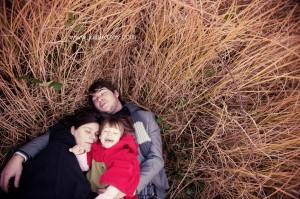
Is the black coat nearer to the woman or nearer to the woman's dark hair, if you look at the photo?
the woman

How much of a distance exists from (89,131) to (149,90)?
673 mm

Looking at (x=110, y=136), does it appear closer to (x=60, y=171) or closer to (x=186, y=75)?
(x=60, y=171)

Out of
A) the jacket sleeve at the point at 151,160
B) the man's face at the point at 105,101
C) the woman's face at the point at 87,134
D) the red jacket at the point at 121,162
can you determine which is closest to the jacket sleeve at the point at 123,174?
the red jacket at the point at 121,162

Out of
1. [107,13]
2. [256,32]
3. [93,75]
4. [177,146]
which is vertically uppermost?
[107,13]

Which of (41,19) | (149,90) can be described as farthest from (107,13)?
(149,90)

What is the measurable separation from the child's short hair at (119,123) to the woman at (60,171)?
95 millimetres

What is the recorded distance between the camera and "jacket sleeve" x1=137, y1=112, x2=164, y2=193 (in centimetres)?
192

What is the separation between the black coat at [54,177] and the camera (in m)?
1.70

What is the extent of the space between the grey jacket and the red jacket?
A: 0.38ft

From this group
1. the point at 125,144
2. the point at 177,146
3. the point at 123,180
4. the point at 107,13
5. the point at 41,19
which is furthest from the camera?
the point at 177,146

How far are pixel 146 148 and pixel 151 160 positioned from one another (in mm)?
102

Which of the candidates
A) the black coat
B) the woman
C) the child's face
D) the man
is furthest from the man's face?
the black coat

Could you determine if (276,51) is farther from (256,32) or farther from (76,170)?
(76,170)

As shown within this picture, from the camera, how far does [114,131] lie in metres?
1.87
